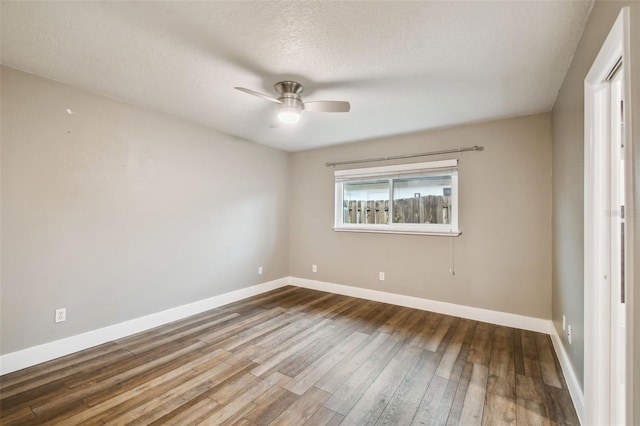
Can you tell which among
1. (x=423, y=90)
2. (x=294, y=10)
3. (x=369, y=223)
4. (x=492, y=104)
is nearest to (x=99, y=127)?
(x=294, y=10)

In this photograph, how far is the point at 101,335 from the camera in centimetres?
268

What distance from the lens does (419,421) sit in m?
1.71

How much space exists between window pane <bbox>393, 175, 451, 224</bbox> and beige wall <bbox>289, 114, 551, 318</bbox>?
9.0 inches

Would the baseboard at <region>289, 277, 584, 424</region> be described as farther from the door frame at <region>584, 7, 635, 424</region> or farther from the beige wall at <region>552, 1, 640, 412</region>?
the door frame at <region>584, 7, 635, 424</region>

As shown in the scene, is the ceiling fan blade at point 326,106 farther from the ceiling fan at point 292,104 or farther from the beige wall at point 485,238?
the beige wall at point 485,238

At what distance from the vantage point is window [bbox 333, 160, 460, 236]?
3607 mm

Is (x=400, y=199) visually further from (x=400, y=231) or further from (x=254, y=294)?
(x=254, y=294)

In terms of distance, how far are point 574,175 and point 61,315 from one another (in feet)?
14.5

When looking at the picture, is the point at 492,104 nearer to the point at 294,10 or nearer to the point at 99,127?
the point at 294,10

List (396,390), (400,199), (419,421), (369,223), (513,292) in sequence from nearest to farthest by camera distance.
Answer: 1. (419,421)
2. (396,390)
3. (513,292)
4. (400,199)
5. (369,223)

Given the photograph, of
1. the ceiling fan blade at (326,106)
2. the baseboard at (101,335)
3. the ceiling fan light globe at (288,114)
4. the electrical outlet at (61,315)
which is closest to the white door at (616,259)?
the ceiling fan blade at (326,106)

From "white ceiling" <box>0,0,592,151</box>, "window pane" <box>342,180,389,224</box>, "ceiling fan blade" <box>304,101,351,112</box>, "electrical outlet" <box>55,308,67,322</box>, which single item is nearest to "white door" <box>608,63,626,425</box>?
"white ceiling" <box>0,0,592,151</box>

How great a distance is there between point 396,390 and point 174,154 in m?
3.39

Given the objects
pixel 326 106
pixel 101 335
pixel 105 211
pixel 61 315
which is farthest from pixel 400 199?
pixel 61 315
